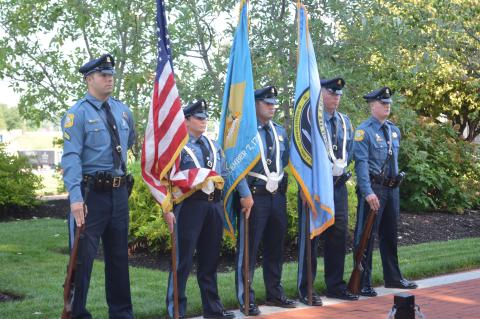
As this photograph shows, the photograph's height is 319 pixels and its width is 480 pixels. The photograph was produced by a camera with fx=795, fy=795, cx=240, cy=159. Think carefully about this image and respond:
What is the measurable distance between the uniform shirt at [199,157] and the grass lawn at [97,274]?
50.1 inches

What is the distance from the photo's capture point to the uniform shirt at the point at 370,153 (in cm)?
809

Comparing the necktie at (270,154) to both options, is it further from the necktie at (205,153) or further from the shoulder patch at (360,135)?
the shoulder patch at (360,135)

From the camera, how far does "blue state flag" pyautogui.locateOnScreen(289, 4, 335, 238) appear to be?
760cm

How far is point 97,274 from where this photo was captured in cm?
904

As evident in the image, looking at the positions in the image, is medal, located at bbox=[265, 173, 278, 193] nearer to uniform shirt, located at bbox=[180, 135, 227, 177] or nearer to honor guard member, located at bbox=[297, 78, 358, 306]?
uniform shirt, located at bbox=[180, 135, 227, 177]

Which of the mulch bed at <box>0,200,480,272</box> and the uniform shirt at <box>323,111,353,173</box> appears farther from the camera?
the mulch bed at <box>0,200,480,272</box>

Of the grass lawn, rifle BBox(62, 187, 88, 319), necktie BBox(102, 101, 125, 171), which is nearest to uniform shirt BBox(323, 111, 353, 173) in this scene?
the grass lawn

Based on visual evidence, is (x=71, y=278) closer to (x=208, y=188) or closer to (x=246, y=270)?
(x=208, y=188)

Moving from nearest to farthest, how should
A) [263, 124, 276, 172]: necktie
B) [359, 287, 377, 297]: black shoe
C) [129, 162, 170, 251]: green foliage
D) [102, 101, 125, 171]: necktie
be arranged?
1. [102, 101, 125, 171]: necktie
2. [263, 124, 276, 172]: necktie
3. [359, 287, 377, 297]: black shoe
4. [129, 162, 170, 251]: green foliage

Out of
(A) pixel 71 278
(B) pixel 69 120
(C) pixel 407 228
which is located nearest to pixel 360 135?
(B) pixel 69 120

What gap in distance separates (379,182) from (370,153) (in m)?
0.31

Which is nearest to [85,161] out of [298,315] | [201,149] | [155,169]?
[155,169]

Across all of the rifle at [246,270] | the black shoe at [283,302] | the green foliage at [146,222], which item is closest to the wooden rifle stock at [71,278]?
the rifle at [246,270]

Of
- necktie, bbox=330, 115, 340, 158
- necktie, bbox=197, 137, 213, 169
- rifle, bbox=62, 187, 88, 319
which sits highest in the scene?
necktie, bbox=330, 115, 340, 158
